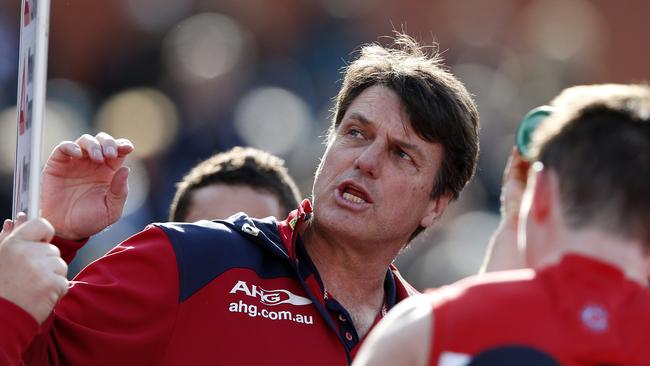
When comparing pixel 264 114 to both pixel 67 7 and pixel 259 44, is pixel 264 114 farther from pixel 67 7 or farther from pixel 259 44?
pixel 67 7

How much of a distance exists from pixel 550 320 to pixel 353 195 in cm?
188

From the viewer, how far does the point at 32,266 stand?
2418mm

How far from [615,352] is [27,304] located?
136 cm

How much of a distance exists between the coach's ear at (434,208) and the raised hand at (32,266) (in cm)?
180

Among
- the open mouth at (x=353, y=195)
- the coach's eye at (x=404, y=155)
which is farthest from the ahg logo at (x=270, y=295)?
the coach's eye at (x=404, y=155)

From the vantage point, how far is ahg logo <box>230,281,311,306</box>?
3.33m

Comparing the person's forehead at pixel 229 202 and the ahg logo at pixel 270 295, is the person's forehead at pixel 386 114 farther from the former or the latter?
the person's forehead at pixel 229 202

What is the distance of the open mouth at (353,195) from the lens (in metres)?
3.67

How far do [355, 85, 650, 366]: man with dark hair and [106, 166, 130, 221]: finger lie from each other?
155 cm

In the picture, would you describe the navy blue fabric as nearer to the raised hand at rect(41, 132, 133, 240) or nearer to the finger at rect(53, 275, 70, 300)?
the raised hand at rect(41, 132, 133, 240)

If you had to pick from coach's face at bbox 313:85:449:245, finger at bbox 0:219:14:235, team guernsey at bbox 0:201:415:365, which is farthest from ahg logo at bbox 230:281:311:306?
finger at bbox 0:219:14:235

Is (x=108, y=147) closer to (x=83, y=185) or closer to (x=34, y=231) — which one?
(x=83, y=185)

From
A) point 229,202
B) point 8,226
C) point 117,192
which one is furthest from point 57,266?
point 229,202

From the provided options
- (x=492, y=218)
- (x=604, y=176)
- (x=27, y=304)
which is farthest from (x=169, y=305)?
(x=492, y=218)
